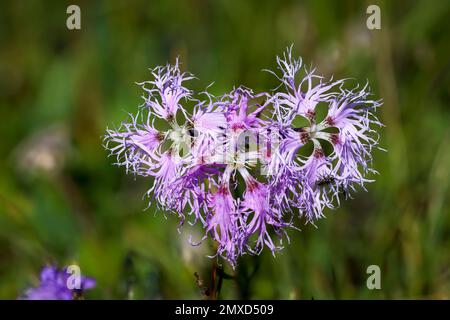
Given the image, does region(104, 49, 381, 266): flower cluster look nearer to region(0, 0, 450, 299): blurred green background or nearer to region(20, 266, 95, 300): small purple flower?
region(0, 0, 450, 299): blurred green background

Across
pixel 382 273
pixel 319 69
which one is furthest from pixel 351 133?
pixel 319 69

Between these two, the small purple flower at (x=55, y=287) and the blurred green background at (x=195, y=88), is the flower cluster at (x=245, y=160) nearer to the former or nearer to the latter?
the blurred green background at (x=195, y=88)

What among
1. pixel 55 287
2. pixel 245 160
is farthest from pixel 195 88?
pixel 245 160

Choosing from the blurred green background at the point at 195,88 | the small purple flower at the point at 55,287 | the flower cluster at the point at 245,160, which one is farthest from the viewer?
the blurred green background at the point at 195,88

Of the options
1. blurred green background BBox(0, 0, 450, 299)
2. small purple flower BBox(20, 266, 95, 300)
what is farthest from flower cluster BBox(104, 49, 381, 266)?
small purple flower BBox(20, 266, 95, 300)

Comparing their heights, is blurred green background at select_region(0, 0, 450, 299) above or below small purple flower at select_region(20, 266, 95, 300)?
above

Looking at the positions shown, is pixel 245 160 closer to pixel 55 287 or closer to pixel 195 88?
pixel 55 287

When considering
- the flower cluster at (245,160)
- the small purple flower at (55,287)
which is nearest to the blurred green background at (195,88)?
the small purple flower at (55,287)

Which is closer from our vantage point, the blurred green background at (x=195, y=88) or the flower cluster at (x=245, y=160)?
the flower cluster at (x=245, y=160)
